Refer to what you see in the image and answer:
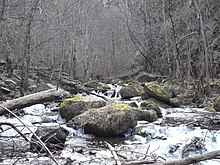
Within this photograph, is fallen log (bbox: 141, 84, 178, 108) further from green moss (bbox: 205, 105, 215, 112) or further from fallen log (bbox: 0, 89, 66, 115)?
fallen log (bbox: 0, 89, 66, 115)

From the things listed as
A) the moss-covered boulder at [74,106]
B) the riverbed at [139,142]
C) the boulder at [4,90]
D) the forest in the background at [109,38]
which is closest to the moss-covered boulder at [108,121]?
the riverbed at [139,142]

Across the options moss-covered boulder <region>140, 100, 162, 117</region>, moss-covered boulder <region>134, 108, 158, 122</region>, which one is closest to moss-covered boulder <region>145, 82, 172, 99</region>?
moss-covered boulder <region>140, 100, 162, 117</region>

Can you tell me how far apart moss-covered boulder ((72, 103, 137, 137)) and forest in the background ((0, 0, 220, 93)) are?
3721mm

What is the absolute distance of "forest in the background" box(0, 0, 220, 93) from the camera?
1759cm

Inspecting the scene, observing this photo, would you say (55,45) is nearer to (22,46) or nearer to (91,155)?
(22,46)

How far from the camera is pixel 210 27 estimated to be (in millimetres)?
20047

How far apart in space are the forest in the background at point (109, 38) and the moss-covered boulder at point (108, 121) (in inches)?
147

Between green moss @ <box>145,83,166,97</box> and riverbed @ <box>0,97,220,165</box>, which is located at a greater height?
green moss @ <box>145,83,166,97</box>

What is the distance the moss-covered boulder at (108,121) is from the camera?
31.0ft

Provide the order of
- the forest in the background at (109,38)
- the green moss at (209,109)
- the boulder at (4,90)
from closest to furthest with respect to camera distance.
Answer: the green moss at (209,109)
the boulder at (4,90)
the forest in the background at (109,38)

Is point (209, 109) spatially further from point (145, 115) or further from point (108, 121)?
point (108, 121)

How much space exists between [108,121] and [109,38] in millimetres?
31920

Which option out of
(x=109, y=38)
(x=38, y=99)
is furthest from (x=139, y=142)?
(x=109, y=38)

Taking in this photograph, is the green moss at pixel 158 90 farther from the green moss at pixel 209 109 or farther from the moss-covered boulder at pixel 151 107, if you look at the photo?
the moss-covered boulder at pixel 151 107
